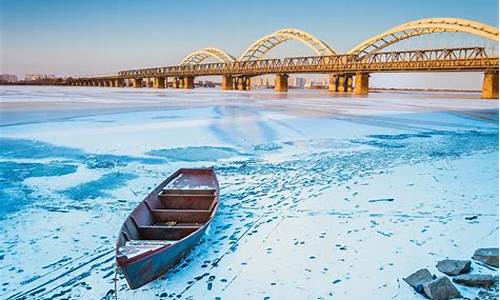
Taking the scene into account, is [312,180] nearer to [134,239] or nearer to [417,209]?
[417,209]

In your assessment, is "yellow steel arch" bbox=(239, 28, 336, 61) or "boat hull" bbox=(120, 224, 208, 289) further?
"yellow steel arch" bbox=(239, 28, 336, 61)

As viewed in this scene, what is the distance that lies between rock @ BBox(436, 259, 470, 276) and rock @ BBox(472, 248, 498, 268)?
0.37m

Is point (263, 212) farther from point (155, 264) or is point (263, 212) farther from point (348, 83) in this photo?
point (348, 83)

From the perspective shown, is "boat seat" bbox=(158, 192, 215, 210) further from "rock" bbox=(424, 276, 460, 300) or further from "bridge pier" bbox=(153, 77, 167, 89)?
"bridge pier" bbox=(153, 77, 167, 89)

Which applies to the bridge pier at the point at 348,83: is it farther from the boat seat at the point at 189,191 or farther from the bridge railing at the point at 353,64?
the boat seat at the point at 189,191

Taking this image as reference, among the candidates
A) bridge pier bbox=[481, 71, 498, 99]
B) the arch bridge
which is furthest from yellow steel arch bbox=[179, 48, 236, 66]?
bridge pier bbox=[481, 71, 498, 99]

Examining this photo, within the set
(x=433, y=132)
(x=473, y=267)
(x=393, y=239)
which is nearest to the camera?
(x=473, y=267)

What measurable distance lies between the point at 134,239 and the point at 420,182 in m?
6.84

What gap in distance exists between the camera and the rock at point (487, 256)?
16.4 ft

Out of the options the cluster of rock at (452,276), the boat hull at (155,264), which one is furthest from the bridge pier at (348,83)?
the boat hull at (155,264)

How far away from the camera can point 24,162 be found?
405 inches

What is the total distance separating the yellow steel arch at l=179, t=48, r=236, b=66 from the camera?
111 meters

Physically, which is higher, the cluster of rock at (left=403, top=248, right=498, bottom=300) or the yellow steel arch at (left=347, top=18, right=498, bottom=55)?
the yellow steel arch at (left=347, top=18, right=498, bottom=55)

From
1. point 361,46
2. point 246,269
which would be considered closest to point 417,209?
point 246,269
